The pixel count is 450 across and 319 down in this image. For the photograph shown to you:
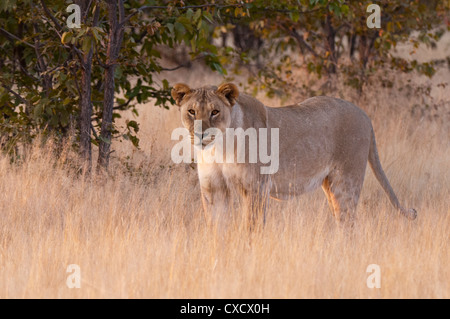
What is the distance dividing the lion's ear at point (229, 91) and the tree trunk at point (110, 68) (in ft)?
5.49

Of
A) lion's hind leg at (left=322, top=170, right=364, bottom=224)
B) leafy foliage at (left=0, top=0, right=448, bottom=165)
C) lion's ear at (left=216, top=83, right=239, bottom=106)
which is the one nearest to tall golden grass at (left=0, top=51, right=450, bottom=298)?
lion's hind leg at (left=322, top=170, right=364, bottom=224)

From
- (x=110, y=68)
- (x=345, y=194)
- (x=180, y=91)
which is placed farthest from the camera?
(x=110, y=68)

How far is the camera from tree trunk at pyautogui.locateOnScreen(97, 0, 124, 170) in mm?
6299

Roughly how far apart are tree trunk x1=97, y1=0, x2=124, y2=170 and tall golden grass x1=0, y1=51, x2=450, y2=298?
0.79 feet

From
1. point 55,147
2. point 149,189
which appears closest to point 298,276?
point 149,189

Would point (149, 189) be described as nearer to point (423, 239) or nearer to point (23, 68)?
A: point (23, 68)

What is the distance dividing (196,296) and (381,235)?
185 centimetres

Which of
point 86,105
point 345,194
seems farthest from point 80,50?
point 345,194

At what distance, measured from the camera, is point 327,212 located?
6090 millimetres

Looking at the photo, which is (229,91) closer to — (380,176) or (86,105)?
(380,176)

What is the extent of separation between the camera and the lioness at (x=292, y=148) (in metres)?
4.87

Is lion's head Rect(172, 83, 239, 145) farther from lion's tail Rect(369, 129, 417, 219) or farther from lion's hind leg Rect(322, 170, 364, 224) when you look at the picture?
lion's tail Rect(369, 129, 417, 219)

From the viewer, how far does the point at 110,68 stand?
642 cm

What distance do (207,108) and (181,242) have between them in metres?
0.89
